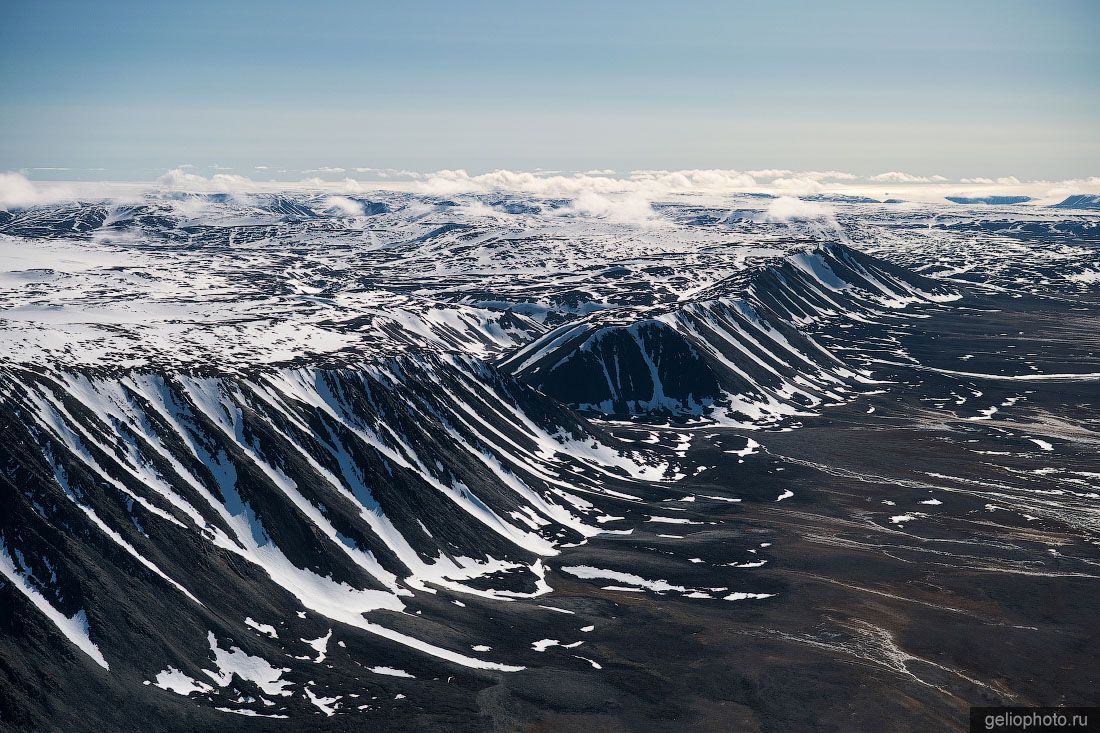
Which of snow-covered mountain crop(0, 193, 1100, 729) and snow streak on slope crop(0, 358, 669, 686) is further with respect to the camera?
snow streak on slope crop(0, 358, 669, 686)

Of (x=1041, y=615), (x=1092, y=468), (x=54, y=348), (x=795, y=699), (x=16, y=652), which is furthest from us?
(x=1092, y=468)

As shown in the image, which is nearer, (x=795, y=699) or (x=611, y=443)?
(x=795, y=699)

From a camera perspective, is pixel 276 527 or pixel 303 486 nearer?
pixel 276 527

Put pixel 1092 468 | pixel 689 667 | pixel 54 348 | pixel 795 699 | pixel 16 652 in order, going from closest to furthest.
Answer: pixel 16 652 < pixel 795 699 < pixel 689 667 < pixel 54 348 < pixel 1092 468

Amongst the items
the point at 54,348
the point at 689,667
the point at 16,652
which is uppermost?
the point at 54,348

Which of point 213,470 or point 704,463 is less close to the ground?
point 213,470

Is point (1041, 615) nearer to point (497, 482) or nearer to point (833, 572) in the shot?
point (833, 572)

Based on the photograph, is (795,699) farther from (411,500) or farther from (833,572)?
(411,500)

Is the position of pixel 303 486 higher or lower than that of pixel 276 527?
higher

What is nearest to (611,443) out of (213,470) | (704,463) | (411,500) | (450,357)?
(704,463)

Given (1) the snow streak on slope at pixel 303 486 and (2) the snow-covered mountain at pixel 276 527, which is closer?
(2) the snow-covered mountain at pixel 276 527
